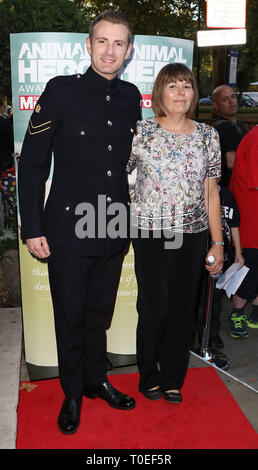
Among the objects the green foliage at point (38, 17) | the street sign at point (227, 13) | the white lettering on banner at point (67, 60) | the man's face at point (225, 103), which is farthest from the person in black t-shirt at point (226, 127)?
the street sign at point (227, 13)

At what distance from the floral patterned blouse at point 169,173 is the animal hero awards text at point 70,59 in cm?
49

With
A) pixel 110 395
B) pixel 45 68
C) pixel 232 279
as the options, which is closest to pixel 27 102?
pixel 45 68

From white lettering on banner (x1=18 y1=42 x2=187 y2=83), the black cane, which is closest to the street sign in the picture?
white lettering on banner (x1=18 y1=42 x2=187 y2=83)

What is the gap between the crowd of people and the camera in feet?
7.74

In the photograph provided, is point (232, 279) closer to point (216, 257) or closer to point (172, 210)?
point (216, 257)

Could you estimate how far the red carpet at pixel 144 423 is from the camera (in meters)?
2.50

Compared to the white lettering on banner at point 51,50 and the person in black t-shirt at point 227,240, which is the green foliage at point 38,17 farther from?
the person in black t-shirt at point 227,240

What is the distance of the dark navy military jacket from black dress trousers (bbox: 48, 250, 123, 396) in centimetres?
11

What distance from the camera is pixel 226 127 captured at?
447 centimetres

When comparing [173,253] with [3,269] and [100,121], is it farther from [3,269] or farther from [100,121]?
[3,269]

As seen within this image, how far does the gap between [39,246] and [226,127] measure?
8.79 feet

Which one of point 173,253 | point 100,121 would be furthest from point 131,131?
point 173,253

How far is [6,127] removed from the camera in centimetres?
509
